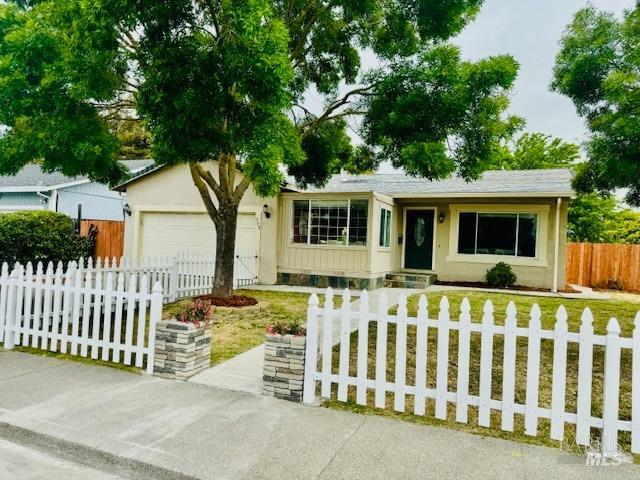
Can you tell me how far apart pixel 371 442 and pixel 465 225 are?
1163 centimetres

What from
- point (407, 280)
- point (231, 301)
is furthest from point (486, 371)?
point (407, 280)

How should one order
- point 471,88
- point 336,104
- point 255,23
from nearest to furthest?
point 255,23 < point 471,88 < point 336,104

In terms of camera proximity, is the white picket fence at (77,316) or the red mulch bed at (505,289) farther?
the red mulch bed at (505,289)

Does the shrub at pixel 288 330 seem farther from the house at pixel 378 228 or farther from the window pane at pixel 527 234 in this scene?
the window pane at pixel 527 234

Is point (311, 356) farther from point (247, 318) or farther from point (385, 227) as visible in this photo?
point (385, 227)

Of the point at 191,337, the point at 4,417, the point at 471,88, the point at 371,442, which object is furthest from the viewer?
the point at 471,88

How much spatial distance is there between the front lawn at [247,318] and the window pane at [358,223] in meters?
2.35

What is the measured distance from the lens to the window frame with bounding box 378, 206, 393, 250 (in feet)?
42.7

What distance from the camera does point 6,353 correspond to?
5531 millimetres

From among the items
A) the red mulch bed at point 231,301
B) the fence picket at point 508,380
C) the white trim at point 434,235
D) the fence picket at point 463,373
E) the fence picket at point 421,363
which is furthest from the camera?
the white trim at point 434,235

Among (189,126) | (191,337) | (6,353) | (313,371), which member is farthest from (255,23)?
(6,353)

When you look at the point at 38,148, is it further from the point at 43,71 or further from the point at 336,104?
the point at 336,104

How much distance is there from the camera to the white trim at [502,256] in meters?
13.0

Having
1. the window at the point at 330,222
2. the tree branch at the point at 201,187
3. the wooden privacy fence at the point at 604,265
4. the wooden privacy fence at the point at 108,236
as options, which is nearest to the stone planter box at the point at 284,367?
the tree branch at the point at 201,187
